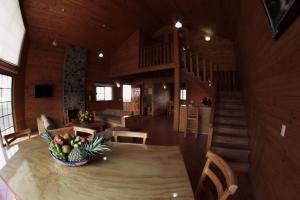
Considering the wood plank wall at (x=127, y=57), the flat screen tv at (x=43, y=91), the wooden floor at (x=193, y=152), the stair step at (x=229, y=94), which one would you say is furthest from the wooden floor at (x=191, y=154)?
the flat screen tv at (x=43, y=91)

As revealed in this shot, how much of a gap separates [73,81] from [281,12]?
278 inches

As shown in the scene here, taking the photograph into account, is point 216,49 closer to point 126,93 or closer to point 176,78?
point 176,78

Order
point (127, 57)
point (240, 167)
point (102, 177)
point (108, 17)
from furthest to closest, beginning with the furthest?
point (127, 57)
point (108, 17)
point (240, 167)
point (102, 177)

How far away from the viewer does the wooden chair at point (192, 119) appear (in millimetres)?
5281

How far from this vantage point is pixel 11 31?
459 centimetres

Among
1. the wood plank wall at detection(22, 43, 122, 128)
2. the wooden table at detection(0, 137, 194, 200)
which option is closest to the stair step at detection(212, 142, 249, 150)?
the wooden table at detection(0, 137, 194, 200)

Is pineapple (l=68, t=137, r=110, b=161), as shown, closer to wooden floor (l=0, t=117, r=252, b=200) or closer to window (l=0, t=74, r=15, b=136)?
wooden floor (l=0, t=117, r=252, b=200)

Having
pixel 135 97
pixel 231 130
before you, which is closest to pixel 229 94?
pixel 231 130

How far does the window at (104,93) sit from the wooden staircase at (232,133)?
5524 mm

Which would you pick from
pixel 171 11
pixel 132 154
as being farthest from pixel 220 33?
pixel 132 154

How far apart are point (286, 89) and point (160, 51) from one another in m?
5.44

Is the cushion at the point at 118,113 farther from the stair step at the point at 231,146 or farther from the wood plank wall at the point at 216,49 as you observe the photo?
the wood plank wall at the point at 216,49

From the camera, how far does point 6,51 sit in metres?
4.55

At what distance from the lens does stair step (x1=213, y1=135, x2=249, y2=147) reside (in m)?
3.50
